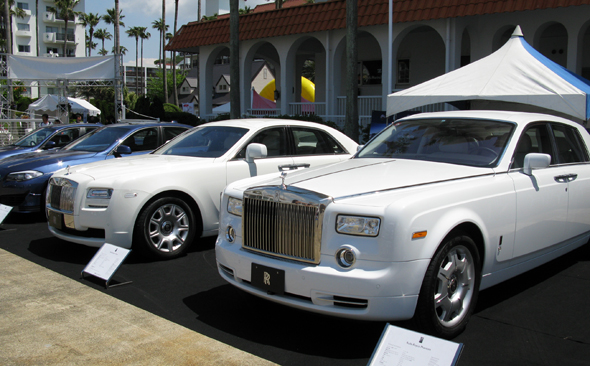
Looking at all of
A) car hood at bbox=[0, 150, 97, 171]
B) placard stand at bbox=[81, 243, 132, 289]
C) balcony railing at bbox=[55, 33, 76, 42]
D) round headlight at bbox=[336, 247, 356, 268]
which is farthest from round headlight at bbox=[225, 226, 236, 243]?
balcony railing at bbox=[55, 33, 76, 42]

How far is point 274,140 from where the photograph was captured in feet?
23.2

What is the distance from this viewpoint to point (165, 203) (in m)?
6.16

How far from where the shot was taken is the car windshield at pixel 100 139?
920 centimetres

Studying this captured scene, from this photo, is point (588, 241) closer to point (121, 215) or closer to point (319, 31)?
point (121, 215)

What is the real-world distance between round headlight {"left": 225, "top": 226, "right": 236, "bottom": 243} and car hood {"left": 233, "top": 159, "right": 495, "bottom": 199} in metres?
0.35

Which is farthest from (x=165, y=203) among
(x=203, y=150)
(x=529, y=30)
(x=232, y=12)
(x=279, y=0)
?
(x=279, y=0)

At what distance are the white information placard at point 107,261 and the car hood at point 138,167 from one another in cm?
96

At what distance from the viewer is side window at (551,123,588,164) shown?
211 inches

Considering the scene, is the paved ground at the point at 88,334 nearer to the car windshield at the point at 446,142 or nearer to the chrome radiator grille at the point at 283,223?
the chrome radiator grille at the point at 283,223

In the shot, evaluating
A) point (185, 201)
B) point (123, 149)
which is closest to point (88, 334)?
point (185, 201)

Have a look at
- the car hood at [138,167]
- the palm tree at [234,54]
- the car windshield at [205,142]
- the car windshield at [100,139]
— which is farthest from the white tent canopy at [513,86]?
the palm tree at [234,54]

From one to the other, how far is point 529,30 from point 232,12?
27.9ft

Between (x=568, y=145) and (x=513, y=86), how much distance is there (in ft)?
12.9

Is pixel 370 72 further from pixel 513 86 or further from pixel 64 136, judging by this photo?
pixel 64 136
